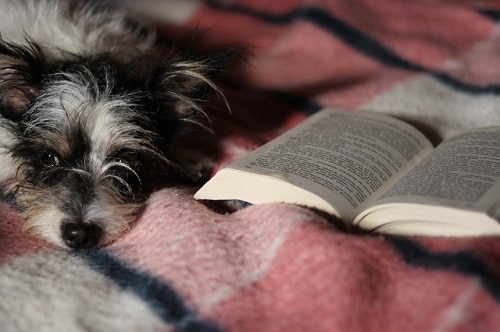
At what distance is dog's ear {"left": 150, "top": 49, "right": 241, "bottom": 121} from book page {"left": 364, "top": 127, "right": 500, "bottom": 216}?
1.57 feet

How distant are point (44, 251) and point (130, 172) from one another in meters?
0.28

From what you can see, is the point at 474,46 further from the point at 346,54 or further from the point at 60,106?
the point at 60,106

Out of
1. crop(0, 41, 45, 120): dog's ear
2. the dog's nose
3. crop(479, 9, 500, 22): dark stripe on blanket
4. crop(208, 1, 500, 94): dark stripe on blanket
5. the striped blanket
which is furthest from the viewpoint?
crop(479, 9, 500, 22): dark stripe on blanket

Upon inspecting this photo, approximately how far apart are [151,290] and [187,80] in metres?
0.60

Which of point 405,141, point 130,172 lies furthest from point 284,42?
point 130,172

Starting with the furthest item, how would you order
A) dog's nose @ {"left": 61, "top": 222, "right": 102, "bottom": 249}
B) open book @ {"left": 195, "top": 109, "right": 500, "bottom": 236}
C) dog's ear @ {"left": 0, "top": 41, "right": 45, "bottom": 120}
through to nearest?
1. dog's ear @ {"left": 0, "top": 41, "right": 45, "bottom": 120}
2. dog's nose @ {"left": 61, "top": 222, "right": 102, "bottom": 249}
3. open book @ {"left": 195, "top": 109, "right": 500, "bottom": 236}

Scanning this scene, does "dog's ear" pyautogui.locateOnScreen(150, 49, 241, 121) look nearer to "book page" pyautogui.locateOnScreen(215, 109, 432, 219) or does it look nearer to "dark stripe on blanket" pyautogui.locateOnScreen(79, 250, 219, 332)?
"book page" pyautogui.locateOnScreen(215, 109, 432, 219)

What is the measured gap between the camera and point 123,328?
0.98 meters

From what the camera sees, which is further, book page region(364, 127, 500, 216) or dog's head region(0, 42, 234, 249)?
dog's head region(0, 42, 234, 249)

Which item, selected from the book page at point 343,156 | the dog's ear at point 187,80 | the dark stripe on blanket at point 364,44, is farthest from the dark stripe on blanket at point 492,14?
the dog's ear at point 187,80

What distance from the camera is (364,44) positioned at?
204 cm

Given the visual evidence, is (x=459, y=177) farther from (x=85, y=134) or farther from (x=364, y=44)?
(x=364, y=44)

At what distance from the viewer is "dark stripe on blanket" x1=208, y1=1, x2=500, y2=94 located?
182 centimetres

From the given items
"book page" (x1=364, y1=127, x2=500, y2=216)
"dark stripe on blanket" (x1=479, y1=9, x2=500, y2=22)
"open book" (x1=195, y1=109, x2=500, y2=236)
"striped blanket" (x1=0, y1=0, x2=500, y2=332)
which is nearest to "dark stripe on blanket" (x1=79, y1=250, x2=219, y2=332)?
"striped blanket" (x1=0, y1=0, x2=500, y2=332)
